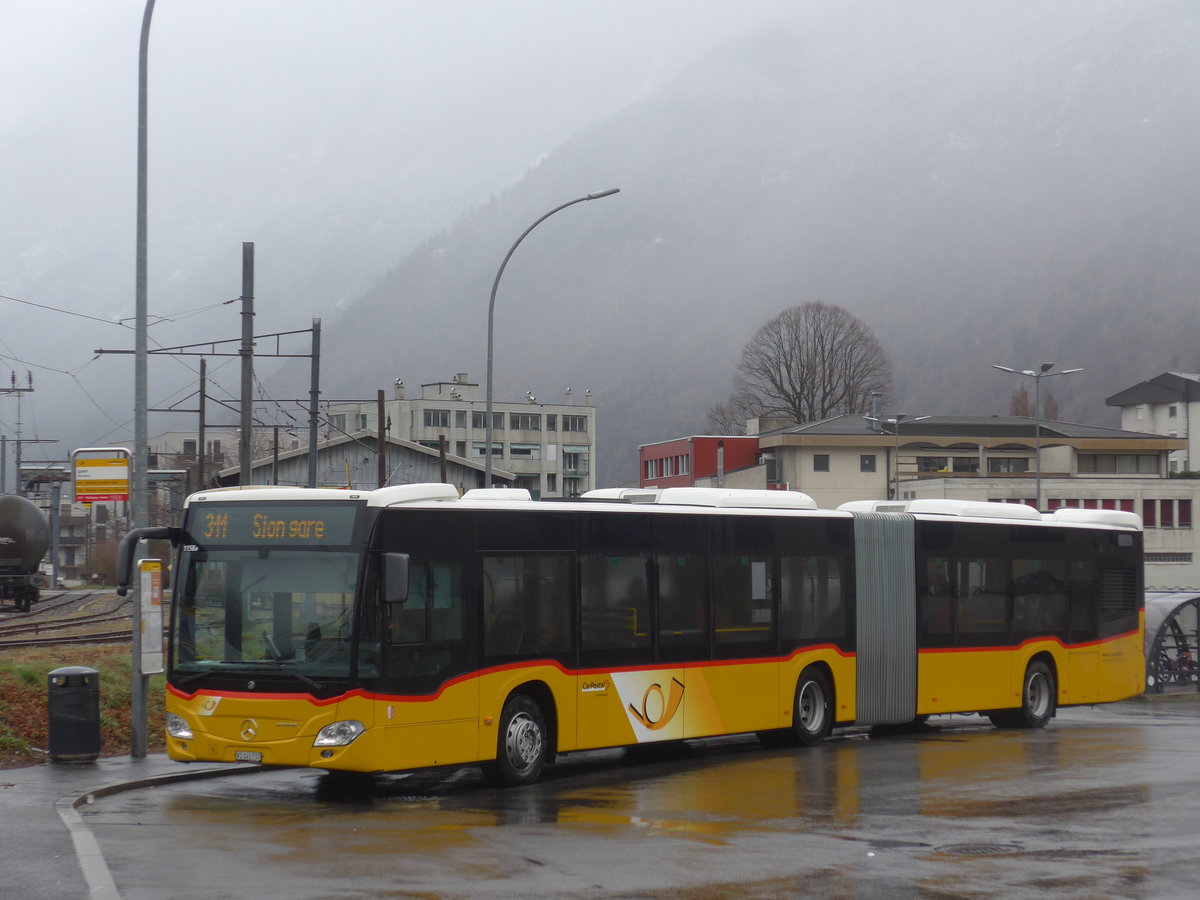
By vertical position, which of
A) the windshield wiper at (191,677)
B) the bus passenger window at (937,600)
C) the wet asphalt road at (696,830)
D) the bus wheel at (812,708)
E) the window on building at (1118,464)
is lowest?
the wet asphalt road at (696,830)

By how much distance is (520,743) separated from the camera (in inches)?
586

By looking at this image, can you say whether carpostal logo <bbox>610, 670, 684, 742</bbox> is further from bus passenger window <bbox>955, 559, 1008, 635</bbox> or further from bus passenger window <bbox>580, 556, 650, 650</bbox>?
bus passenger window <bbox>955, 559, 1008, 635</bbox>

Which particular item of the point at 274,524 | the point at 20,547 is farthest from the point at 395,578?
the point at 20,547

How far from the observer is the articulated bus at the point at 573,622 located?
13695mm

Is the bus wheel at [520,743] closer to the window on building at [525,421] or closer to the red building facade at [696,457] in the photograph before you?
the red building facade at [696,457]

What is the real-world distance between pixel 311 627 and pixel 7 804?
282cm

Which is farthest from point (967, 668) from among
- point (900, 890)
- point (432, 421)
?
point (432, 421)

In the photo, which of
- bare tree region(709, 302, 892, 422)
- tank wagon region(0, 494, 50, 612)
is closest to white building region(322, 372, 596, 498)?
bare tree region(709, 302, 892, 422)

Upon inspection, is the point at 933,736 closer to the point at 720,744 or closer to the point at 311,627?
the point at 720,744

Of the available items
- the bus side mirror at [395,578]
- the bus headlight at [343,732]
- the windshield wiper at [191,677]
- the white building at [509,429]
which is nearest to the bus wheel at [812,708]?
the bus side mirror at [395,578]

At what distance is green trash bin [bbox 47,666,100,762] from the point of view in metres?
15.8

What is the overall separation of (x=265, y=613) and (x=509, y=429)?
14550 centimetres

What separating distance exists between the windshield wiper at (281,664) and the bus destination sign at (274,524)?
2.77ft

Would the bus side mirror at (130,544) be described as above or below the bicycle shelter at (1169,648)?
above
